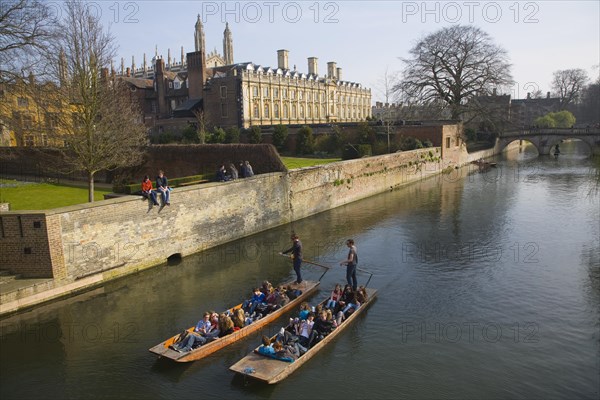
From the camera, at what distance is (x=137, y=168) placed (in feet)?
99.3

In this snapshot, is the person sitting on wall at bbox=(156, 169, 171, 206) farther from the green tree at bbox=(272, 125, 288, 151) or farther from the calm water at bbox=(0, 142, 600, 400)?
the green tree at bbox=(272, 125, 288, 151)

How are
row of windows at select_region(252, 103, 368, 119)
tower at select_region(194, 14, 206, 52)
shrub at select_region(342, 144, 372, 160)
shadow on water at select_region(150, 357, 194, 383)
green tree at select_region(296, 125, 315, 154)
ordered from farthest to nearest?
tower at select_region(194, 14, 206, 52) → row of windows at select_region(252, 103, 368, 119) → green tree at select_region(296, 125, 315, 154) → shrub at select_region(342, 144, 372, 160) → shadow on water at select_region(150, 357, 194, 383)

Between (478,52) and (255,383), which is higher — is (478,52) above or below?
above

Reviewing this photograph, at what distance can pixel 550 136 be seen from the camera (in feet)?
179

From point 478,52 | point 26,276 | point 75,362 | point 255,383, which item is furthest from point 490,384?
point 478,52

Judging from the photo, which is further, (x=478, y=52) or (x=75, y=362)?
(x=478, y=52)

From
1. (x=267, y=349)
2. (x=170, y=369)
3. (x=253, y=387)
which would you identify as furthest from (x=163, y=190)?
(x=253, y=387)

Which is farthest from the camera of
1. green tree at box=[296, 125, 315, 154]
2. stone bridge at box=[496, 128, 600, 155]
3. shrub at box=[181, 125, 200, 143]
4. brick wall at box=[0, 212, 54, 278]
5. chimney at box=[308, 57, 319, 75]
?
chimney at box=[308, 57, 319, 75]

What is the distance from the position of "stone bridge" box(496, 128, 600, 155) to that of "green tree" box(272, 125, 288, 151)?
28.7 m

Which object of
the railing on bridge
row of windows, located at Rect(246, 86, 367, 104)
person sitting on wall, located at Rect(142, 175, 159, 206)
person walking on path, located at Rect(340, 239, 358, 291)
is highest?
row of windows, located at Rect(246, 86, 367, 104)

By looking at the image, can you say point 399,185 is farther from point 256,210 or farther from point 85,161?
point 85,161

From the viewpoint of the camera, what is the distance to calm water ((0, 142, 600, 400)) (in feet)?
30.1

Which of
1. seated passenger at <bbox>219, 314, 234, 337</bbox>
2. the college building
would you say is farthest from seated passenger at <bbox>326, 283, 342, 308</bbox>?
the college building

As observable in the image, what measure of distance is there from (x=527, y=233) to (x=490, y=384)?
12.8 metres
